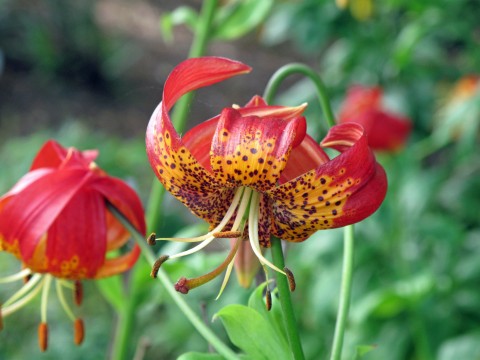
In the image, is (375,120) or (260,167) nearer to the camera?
(260,167)

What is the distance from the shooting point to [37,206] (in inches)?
30.1

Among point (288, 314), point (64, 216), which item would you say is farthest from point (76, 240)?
point (288, 314)

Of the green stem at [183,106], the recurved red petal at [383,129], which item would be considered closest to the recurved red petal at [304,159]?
the green stem at [183,106]

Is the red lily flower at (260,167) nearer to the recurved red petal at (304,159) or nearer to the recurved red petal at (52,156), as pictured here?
the recurved red petal at (304,159)

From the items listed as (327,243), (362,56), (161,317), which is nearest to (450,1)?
(362,56)

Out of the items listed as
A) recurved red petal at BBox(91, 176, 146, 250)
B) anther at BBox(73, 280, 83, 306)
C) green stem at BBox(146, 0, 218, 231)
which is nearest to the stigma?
recurved red petal at BBox(91, 176, 146, 250)

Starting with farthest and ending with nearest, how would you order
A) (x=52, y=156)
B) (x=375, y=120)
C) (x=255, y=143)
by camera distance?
(x=375, y=120)
(x=52, y=156)
(x=255, y=143)

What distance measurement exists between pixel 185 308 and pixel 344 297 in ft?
0.45

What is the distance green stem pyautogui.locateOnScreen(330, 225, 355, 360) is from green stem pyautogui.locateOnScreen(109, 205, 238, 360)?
3.3 inches

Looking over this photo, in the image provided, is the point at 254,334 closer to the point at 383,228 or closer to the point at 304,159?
the point at 304,159

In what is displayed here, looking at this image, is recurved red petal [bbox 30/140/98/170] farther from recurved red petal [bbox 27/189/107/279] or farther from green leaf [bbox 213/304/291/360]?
green leaf [bbox 213/304/291/360]

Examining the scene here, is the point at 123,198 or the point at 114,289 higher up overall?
the point at 123,198

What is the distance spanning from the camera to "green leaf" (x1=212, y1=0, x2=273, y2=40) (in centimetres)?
122

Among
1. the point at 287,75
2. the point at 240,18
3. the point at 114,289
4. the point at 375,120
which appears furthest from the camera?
the point at 375,120
